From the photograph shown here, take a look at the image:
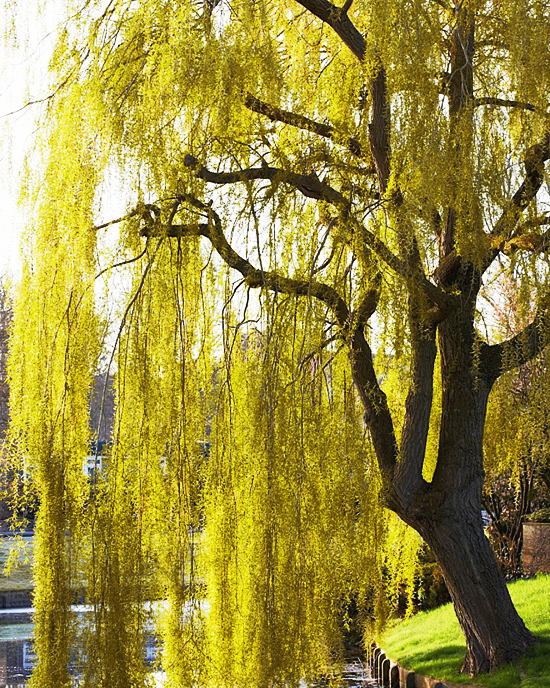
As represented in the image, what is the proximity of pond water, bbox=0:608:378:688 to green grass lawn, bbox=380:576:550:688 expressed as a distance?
1.13 ft

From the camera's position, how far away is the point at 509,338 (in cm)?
448

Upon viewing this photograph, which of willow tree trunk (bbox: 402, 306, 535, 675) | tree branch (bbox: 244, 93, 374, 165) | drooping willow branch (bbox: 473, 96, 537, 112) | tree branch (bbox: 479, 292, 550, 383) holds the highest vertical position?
tree branch (bbox: 244, 93, 374, 165)

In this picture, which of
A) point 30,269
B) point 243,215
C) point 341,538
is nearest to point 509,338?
point 341,538

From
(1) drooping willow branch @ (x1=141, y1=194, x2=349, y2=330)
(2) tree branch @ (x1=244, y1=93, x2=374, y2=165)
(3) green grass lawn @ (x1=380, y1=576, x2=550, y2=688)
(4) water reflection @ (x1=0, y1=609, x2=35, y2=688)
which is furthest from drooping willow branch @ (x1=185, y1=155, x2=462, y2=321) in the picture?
(4) water reflection @ (x1=0, y1=609, x2=35, y2=688)

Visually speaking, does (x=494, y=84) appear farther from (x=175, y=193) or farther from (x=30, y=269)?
(x=30, y=269)

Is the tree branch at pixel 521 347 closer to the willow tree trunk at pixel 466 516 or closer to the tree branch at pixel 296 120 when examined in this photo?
the willow tree trunk at pixel 466 516

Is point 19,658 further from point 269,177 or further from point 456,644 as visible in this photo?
point 269,177

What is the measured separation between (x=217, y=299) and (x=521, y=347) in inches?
64.1

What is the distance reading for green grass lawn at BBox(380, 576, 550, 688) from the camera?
4750 millimetres

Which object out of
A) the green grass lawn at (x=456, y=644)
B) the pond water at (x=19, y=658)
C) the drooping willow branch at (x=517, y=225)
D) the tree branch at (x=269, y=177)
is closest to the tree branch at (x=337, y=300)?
the tree branch at (x=269, y=177)

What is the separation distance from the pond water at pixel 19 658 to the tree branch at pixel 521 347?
2.21 meters

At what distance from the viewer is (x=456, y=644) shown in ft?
20.7

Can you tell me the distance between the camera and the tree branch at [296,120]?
12.9 ft

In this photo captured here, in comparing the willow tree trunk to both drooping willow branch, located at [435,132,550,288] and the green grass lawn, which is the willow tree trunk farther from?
drooping willow branch, located at [435,132,550,288]
